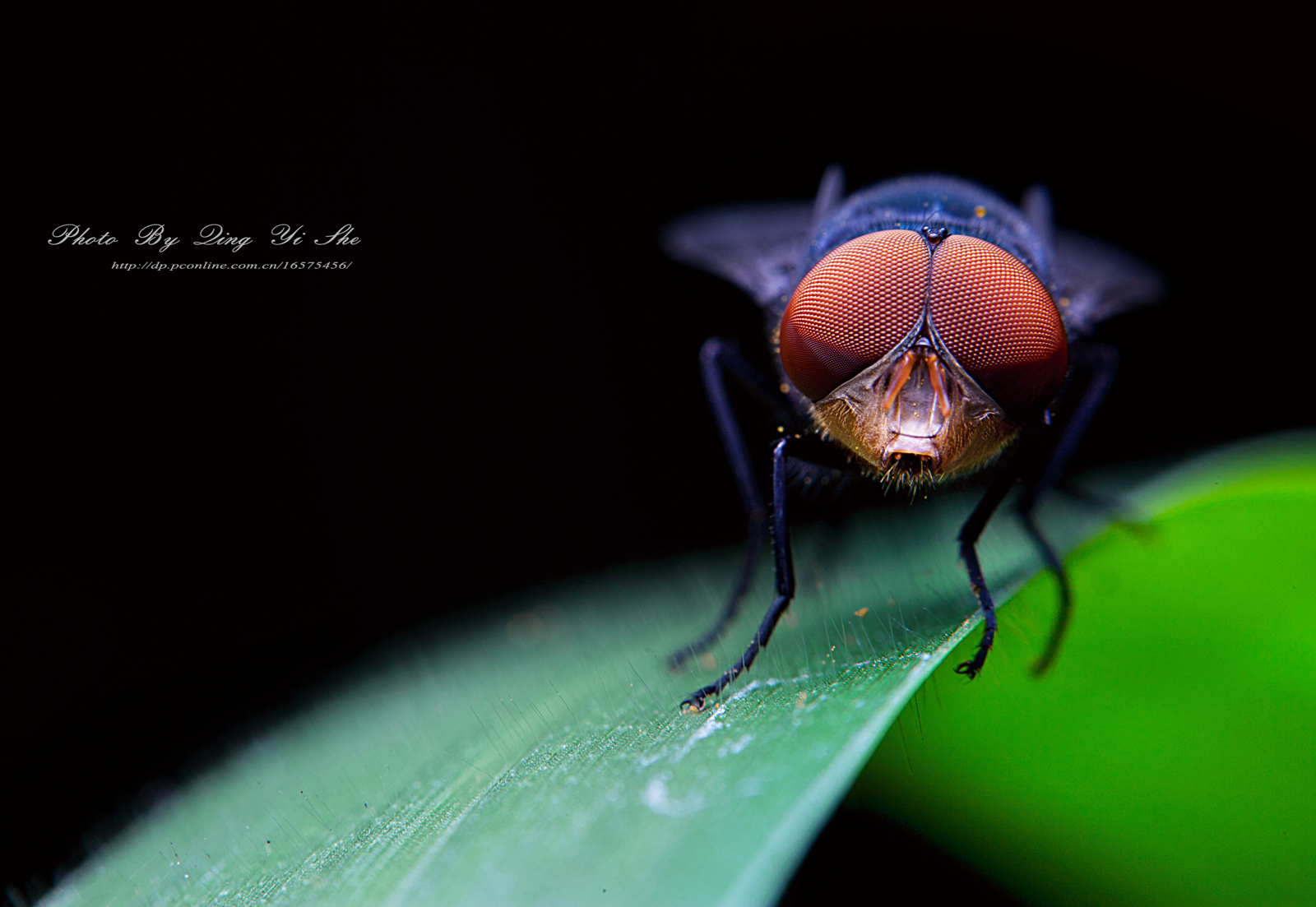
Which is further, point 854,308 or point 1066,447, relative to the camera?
point 1066,447

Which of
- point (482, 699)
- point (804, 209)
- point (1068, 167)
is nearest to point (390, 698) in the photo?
point (482, 699)

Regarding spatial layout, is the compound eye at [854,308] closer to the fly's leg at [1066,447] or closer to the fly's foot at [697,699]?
the fly's leg at [1066,447]

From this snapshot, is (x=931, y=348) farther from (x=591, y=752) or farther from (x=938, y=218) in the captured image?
(x=591, y=752)

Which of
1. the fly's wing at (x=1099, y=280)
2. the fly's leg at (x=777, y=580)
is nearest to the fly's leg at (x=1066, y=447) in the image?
the fly's wing at (x=1099, y=280)

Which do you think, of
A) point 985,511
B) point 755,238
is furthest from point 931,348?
point 755,238

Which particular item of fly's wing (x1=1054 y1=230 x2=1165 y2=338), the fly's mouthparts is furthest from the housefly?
fly's wing (x1=1054 y1=230 x2=1165 y2=338)

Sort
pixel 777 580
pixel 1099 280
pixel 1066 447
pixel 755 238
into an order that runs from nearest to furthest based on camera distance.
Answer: pixel 777 580 < pixel 1066 447 < pixel 1099 280 < pixel 755 238

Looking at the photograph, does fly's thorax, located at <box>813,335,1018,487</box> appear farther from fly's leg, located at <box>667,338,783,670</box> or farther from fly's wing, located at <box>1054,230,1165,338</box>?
fly's wing, located at <box>1054,230,1165,338</box>

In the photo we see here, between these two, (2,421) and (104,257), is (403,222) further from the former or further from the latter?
(2,421)
